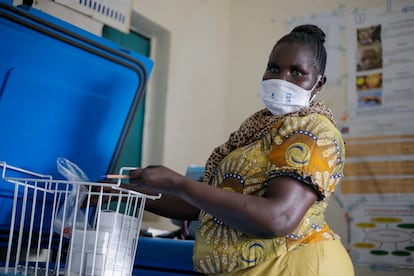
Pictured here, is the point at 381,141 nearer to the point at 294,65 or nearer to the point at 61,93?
the point at 294,65

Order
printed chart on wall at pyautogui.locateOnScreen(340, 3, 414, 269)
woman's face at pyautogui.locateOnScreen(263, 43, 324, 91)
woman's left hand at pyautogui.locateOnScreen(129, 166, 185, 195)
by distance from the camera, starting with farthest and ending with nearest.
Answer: printed chart on wall at pyautogui.locateOnScreen(340, 3, 414, 269), woman's face at pyautogui.locateOnScreen(263, 43, 324, 91), woman's left hand at pyautogui.locateOnScreen(129, 166, 185, 195)

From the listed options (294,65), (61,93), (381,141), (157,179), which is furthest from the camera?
(381,141)

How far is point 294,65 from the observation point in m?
1.05

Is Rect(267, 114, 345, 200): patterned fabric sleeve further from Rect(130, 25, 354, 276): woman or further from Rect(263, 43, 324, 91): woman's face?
Rect(263, 43, 324, 91): woman's face

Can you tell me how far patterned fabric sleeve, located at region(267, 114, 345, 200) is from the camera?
2.92ft

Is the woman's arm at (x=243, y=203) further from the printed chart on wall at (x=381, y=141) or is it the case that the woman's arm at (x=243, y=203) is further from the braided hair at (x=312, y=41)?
the printed chart on wall at (x=381, y=141)

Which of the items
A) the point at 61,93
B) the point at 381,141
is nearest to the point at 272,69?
the point at 61,93

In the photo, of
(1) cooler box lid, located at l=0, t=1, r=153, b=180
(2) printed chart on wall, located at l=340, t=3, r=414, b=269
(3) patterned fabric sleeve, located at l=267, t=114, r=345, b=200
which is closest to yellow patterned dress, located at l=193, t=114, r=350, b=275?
(3) patterned fabric sleeve, located at l=267, t=114, r=345, b=200

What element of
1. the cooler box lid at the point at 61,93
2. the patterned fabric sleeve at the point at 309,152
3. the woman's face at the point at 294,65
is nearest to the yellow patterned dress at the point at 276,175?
the patterned fabric sleeve at the point at 309,152

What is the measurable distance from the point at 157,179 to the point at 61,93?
1.64 ft

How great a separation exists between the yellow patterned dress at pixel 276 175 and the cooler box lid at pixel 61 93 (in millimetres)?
461

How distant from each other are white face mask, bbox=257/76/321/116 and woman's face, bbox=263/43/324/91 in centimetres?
1

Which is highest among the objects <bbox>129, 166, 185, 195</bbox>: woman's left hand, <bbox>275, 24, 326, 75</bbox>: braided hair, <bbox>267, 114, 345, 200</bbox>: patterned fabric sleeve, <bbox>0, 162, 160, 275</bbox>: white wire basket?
<bbox>275, 24, 326, 75</bbox>: braided hair

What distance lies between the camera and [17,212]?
3.83ft
